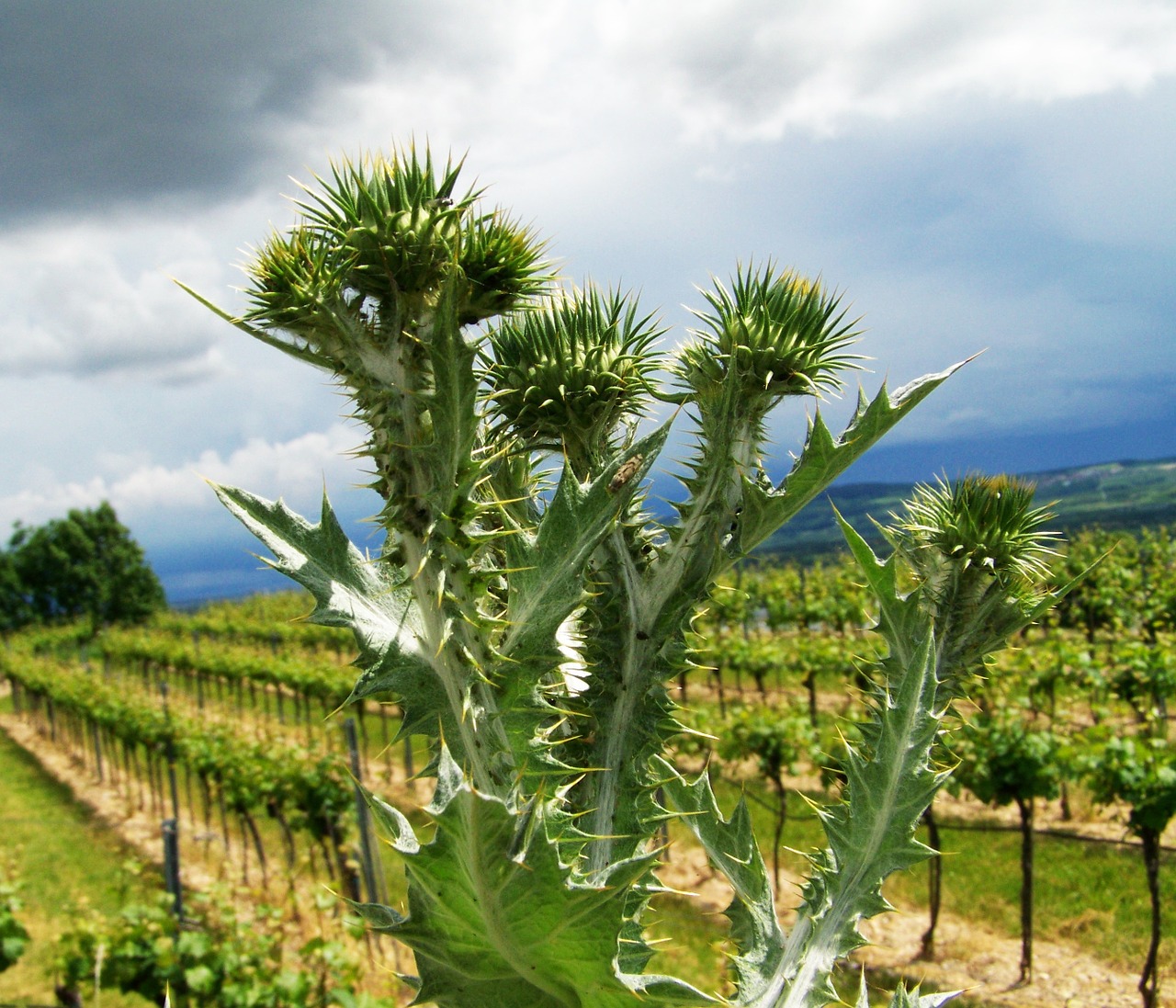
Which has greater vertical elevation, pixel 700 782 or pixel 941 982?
pixel 700 782

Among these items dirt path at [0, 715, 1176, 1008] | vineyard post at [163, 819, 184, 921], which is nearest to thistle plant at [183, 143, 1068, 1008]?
dirt path at [0, 715, 1176, 1008]

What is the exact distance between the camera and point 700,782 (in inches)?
86.7

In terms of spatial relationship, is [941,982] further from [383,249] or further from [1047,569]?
[383,249]

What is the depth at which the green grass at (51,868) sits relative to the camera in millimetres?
13562

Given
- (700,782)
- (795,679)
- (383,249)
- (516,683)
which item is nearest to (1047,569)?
(700,782)

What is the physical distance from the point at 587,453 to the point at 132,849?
20.4 m

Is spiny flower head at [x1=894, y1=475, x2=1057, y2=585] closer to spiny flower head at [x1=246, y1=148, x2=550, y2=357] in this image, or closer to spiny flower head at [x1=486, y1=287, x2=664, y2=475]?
spiny flower head at [x1=486, y1=287, x2=664, y2=475]

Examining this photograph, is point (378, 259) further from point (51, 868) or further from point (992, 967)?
point (51, 868)

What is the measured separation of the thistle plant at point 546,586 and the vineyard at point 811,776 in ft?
0.67

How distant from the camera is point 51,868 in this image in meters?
18.1

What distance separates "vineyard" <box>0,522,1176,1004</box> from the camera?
11.2 m

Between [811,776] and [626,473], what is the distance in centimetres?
A: 1727

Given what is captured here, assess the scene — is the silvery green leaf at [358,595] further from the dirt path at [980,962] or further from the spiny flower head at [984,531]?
the dirt path at [980,962]

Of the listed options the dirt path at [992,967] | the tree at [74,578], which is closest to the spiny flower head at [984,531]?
the dirt path at [992,967]
